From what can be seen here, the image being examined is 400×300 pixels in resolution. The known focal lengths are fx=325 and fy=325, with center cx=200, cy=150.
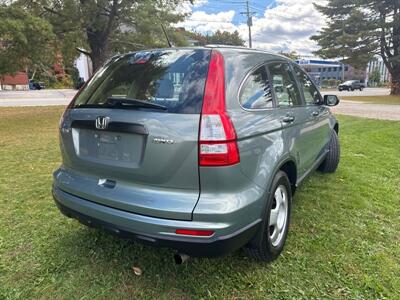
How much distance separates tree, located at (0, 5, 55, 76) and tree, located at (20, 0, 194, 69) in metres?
1.49

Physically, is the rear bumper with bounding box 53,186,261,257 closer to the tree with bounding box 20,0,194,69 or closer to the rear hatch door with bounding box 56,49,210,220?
the rear hatch door with bounding box 56,49,210,220

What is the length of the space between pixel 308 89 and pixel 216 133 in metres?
2.22

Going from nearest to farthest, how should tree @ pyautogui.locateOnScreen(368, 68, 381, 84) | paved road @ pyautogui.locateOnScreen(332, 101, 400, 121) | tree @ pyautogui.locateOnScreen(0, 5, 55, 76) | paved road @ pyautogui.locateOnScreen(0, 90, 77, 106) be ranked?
tree @ pyautogui.locateOnScreen(0, 5, 55, 76)
paved road @ pyautogui.locateOnScreen(332, 101, 400, 121)
paved road @ pyautogui.locateOnScreen(0, 90, 77, 106)
tree @ pyautogui.locateOnScreen(368, 68, 381, 84)

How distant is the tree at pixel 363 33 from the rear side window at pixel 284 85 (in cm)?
2778

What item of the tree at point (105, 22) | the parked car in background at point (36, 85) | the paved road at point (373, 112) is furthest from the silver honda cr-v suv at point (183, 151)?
the parked car in background at point (36, 85)

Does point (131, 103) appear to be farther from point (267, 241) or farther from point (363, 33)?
point (363, 33)

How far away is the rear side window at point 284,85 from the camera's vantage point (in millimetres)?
2754

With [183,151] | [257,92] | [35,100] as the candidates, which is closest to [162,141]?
[183,151]

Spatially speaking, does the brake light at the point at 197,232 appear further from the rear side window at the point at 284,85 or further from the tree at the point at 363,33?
the tree at the point at 363,33

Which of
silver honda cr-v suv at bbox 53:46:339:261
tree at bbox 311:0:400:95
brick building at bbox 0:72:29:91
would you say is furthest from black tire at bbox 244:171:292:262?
brick building at bbox 0:72:29:91

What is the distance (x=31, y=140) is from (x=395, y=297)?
25.6 feet

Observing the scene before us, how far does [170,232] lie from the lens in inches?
75.2

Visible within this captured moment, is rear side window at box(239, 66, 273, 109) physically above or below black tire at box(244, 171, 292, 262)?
above

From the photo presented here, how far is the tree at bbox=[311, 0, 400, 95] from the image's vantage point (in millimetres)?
26712
